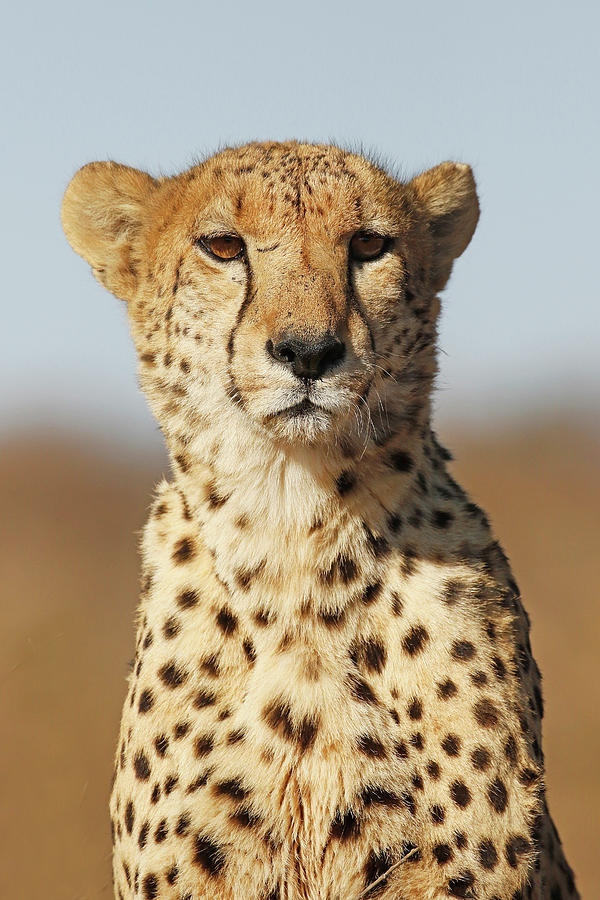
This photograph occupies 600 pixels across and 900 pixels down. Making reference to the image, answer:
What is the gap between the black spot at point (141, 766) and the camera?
2.46m

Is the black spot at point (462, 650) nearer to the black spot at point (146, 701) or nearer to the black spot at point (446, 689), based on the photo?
the black spot at point (446, 689)

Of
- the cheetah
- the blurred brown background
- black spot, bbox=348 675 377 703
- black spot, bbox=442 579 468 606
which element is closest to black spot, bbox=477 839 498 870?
the cheetah

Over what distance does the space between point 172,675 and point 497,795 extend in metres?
0.66

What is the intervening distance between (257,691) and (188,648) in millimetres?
167

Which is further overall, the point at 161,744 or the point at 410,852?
the point at 161,744

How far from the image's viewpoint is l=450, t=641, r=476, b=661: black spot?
2.44 metres

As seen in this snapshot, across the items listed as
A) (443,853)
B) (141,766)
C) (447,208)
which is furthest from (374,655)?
(447,208)

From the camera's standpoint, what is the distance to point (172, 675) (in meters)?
2.49

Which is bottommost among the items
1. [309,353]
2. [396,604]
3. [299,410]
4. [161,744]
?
[161,744]

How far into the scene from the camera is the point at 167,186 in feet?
9.50

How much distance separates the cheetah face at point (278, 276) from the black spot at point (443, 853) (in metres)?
0.78

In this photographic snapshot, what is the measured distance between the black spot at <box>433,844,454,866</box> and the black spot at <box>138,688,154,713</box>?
1.99ft

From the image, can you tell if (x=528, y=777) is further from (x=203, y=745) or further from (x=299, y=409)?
(x=299, y=409)

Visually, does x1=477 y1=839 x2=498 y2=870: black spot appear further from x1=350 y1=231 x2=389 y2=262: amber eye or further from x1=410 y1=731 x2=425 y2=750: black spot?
x1=350 y1=231 x2=389 y2=262: amber eye
